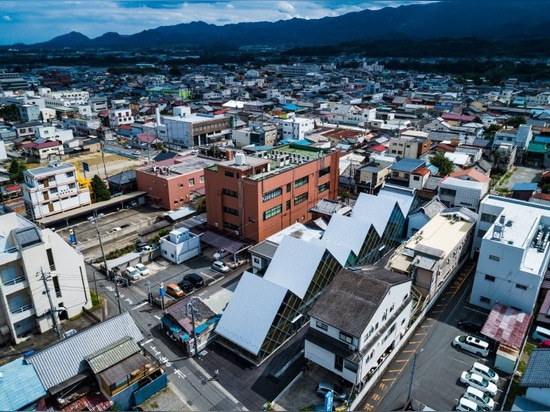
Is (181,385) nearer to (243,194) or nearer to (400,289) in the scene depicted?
(400,289)

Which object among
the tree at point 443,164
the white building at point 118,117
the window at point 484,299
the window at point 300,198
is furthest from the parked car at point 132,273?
the white building at point 118,117

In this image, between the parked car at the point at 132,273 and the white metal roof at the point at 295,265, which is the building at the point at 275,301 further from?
the parked car at the point at 132,273

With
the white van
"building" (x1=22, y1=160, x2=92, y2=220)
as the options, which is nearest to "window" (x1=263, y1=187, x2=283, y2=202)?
the white van

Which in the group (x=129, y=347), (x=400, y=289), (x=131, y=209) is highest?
(x=400, y=289)

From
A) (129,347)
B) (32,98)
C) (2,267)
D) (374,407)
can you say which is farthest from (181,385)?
(32,98)

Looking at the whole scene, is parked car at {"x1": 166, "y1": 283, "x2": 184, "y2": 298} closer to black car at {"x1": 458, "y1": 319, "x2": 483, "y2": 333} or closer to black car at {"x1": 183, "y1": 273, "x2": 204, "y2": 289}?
black car at {"x1": 183, "y1": 273, "x2": 204, "y2": 289}
